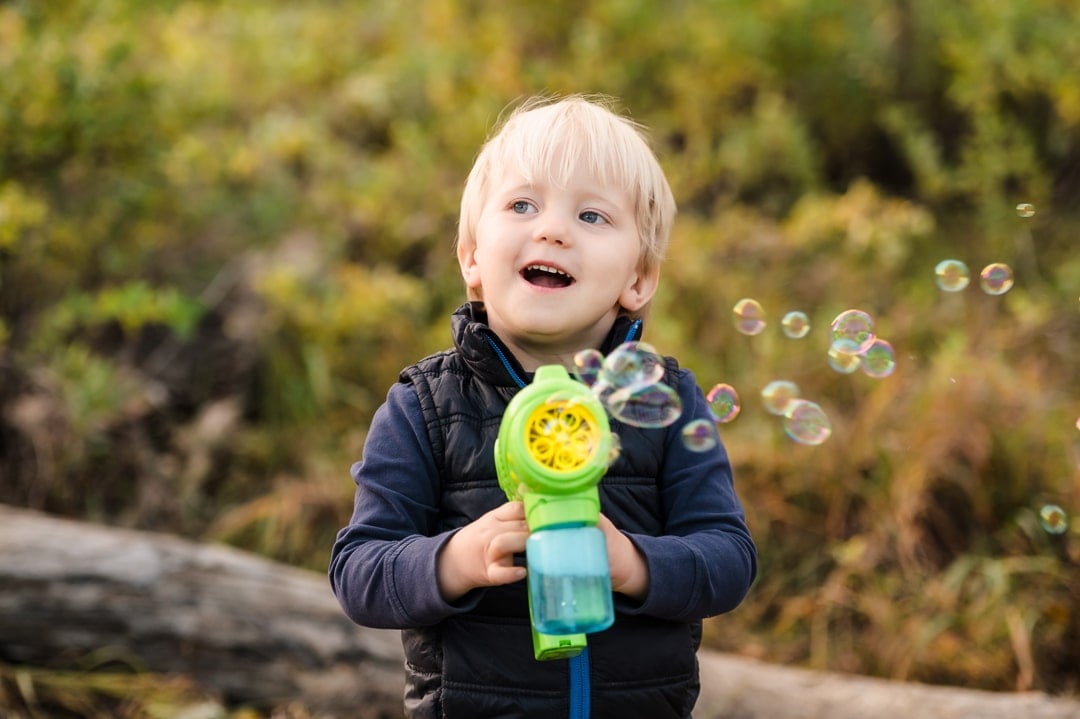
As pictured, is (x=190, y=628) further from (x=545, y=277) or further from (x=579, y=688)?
(x=545, y=277)

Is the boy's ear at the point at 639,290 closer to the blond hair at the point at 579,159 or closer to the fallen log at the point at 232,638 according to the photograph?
the blond hair at the point at 579,159

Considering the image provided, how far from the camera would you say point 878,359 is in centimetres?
270

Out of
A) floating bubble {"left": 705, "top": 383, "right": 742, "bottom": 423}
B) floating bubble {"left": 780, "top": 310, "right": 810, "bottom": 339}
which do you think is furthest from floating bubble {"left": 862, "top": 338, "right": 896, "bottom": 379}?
floating bubble {"left": 705, "top": 383, "right": 742, "bottom": 423}

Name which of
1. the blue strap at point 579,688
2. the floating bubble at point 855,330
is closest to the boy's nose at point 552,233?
the blue strap at point 579,688

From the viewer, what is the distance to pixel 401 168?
566 centimetres

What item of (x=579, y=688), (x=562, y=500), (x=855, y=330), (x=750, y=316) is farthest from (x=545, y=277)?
(x=855, y=330)

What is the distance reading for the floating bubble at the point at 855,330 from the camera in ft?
8.68

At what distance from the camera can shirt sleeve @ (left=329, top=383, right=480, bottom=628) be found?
1728mm

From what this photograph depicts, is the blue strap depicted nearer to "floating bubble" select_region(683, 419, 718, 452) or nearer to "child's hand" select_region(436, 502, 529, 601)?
"child's hand" select_region(436, 502, 529, 601)

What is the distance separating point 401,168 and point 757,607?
2.89 metres

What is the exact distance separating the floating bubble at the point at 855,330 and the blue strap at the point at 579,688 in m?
1.19

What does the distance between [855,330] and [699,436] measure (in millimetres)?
916

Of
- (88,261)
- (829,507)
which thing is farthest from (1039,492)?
(88,261)

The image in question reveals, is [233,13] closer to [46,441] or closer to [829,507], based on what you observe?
[46,441]
